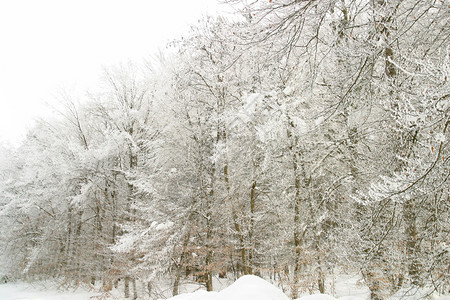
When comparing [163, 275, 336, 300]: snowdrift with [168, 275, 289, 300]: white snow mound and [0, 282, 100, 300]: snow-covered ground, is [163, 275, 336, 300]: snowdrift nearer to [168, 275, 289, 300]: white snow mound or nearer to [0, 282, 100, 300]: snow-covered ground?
[168, 275, 289, 300]: white snow mound

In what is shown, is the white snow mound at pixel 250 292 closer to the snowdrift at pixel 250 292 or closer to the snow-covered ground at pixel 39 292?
the snowdrift at pixel 250 292

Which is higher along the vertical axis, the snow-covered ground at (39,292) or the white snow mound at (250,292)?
the white snow mound at (250,292)

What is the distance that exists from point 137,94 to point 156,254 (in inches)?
328

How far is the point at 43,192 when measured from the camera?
14438 millimetres

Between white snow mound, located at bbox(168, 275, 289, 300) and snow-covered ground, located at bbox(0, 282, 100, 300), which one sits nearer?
white snow mound, located at bbox(168, 275, 289, 300)

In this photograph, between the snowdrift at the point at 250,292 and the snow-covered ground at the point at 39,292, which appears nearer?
the snowdrift at the point at 250,292

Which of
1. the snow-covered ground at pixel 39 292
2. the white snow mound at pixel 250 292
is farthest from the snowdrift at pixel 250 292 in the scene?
the snow-covered ground at pixel 39 292

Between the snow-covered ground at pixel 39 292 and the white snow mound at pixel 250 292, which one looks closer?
the white snow mound at pixel 250 292

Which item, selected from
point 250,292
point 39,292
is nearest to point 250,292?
point 250,292

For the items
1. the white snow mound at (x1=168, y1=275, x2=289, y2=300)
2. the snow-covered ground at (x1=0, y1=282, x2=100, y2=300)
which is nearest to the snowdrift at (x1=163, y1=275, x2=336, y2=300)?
the white snow mound at (x1=168, y1=275, x2=289, y2=300)

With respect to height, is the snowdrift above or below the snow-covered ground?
above

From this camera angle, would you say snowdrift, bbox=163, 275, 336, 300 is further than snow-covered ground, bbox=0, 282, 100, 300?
No

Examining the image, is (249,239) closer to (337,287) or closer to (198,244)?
(198,244)

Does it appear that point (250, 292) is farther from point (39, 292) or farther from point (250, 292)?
point (39, 292)
